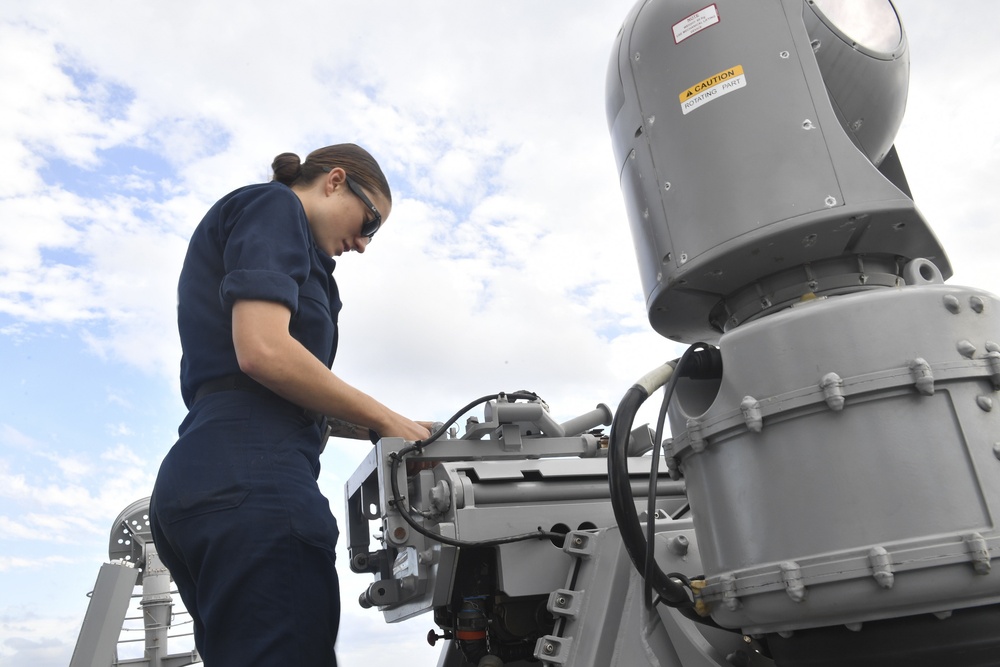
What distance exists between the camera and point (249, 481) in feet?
5.59

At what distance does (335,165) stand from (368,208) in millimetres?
160

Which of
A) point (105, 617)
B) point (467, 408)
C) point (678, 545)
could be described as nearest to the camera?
point (678, 545)

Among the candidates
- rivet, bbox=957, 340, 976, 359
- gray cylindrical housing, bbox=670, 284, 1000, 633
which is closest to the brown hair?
gray cylindrical housing, bbox=670, 284, 1000, 633

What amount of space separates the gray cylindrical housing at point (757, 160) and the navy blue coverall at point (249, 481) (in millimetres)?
896

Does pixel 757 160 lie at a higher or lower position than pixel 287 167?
lower

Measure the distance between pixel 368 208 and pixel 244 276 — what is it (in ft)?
1.81

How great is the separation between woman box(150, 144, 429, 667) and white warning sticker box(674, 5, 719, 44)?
103 cm

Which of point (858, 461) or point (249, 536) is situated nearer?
point (858, 461)

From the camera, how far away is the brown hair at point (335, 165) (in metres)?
2.25

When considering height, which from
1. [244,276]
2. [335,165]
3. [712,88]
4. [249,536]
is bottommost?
[249,536]

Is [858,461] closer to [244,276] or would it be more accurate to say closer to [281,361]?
[281,361]

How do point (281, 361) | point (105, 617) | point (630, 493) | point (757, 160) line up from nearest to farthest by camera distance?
point (630, 493)
point (757, 160)
point (281, 361)
point (105, 617)

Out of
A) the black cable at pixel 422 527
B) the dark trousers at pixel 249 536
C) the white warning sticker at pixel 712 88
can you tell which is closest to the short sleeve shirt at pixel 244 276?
the dark trousers at pixel 249 536

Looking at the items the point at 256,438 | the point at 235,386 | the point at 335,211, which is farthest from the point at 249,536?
the point at 335,211
